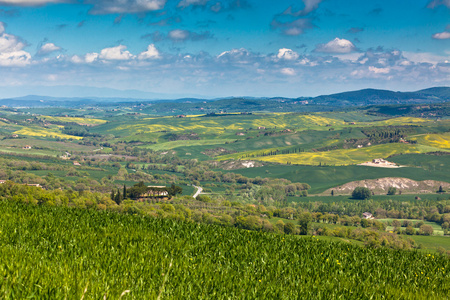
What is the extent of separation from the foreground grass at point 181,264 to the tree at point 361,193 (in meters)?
184

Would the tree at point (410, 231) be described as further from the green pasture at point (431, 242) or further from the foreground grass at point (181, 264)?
the foreground grass at point (181, 264)

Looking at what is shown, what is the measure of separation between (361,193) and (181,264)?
19282 centimetres

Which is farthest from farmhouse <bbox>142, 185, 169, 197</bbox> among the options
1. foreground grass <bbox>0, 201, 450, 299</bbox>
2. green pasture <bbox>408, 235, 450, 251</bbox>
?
foreground grass <bbox>0, 201, 450, 299</bbox>

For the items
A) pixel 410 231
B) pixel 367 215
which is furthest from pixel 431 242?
pixel 367 215

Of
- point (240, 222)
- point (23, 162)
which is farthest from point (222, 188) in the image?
point (240, 222)

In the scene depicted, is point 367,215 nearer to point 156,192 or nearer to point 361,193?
point 361,193

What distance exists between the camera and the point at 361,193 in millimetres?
189625

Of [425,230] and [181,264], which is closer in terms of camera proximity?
[181,264]

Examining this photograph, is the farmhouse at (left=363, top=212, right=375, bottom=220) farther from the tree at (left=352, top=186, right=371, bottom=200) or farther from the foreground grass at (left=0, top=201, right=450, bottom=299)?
the foreground grass at (left=0, top=201, right=450, bottom=299)

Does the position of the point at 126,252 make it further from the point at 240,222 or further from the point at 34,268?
the point at 240,222

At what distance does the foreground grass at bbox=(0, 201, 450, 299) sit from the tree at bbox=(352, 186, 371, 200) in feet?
602

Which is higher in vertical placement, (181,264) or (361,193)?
(181,264)

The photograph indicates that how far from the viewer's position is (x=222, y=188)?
197500 millimetres

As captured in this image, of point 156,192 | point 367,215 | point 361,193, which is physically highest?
point 156,192
